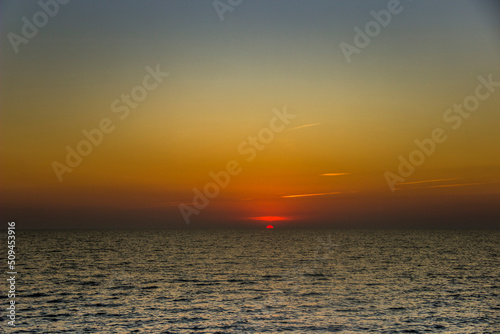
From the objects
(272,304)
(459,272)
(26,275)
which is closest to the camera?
(272,304)

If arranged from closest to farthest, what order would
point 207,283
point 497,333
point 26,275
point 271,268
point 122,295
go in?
point 497,333, point 122,295, point 207,283, point 26,275, point 271,268

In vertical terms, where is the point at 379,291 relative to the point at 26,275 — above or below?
below

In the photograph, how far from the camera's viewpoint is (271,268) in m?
71.9

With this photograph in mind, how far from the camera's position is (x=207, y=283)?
54656mm

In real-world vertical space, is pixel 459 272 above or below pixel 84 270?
below

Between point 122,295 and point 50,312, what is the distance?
354 inches

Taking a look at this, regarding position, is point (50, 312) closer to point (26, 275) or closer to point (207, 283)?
point (207, 283)

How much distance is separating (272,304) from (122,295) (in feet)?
50.9

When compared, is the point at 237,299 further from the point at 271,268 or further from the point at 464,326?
the point at 271,268

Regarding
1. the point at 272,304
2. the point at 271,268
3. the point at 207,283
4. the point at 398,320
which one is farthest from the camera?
the point at 271,268

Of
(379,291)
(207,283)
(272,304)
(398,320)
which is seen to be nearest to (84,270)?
(207,283)

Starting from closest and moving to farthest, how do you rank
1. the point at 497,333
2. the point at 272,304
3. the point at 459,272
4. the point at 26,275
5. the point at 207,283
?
the point at 497,333
the point at 272,304
the point at 207,283
the point at 26,275
the point at 459,272

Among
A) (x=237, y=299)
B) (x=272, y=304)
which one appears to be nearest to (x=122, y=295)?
(x=237, y=299)

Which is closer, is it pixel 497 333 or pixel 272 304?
pixel 497 333
